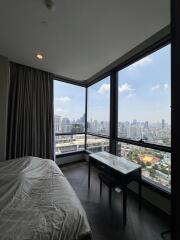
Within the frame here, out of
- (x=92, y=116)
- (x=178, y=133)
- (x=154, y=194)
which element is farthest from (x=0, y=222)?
(x=92, y=116)

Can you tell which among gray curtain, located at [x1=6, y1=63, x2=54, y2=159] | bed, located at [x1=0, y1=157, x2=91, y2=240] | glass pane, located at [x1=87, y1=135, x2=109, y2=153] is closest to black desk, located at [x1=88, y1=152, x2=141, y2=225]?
bed, located at [x1=0, y1=157, x2=91, y2=240]

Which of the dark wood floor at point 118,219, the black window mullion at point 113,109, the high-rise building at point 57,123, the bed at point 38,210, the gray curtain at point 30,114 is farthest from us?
the high-rise building at point 57,123

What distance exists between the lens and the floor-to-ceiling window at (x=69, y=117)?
3962mm

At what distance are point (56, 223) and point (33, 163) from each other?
1.14m

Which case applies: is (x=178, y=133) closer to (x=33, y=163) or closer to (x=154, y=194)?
(x=33, y=163)

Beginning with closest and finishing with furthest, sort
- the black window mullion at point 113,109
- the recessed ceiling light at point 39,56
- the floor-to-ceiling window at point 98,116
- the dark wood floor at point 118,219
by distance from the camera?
the dark wood floor at point 118,219 → the recessed ceiling light at point 39,56 → the black window mullion at point 113,109 → the floor-to-ceiling window at point 98,116

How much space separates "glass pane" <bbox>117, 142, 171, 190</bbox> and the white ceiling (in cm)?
186

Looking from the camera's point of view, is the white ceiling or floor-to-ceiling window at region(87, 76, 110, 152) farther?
floor-to-ceiling window at region(87, 76, 110, 152)

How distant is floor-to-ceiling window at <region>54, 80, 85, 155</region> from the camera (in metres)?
3.96

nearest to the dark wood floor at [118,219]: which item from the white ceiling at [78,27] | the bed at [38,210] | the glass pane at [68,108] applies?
the bed at [38,210]

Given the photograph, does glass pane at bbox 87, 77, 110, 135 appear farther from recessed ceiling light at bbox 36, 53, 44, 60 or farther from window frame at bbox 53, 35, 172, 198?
recessed ceiling light at bbox 36, 53, 44, 60

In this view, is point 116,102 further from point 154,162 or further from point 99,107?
point 154,162

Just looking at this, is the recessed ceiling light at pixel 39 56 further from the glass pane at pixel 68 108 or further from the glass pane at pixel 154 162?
the glass pane at pixel 154 162

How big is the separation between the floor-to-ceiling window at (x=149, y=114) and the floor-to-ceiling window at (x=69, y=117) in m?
1.79
